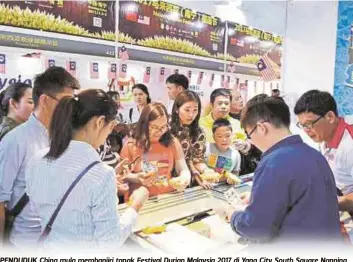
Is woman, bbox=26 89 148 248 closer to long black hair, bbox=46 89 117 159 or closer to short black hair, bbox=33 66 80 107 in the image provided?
long black hair, bbox=46 89 117 159

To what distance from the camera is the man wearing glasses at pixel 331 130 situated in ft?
6.00

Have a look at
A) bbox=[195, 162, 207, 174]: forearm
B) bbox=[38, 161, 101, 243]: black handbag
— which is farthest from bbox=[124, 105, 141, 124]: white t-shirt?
bbox=[38, 161, 101, 243]: black handbag

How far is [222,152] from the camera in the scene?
2674 mm

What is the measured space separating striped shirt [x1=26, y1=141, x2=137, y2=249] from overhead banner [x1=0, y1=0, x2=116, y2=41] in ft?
7.41

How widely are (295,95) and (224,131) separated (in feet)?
3.19

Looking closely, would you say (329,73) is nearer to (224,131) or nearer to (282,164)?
(224,131)

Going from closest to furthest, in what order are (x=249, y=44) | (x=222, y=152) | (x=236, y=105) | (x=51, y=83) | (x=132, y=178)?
1. (x=51, y=83)
2. (x=132, y=178)
3. (x=222, y=152)
4. (x=236, y=105)
5. (x=249, y=44)

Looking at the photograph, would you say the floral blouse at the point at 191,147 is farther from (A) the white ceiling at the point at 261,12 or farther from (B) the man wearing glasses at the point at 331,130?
(A) the white ceiling at the point at 261,12

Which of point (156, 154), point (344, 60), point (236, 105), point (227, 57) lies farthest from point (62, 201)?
point (227, 57)

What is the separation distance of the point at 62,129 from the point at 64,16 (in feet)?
8.09

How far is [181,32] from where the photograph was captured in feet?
14.4

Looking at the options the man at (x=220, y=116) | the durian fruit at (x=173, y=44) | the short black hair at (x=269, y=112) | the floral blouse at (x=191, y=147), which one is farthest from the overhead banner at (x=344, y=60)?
the durian fruit at (x=173, y=44)

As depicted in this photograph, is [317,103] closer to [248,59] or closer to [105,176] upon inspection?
[105,176]

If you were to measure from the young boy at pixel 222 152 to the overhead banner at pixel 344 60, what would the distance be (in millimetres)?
1001
